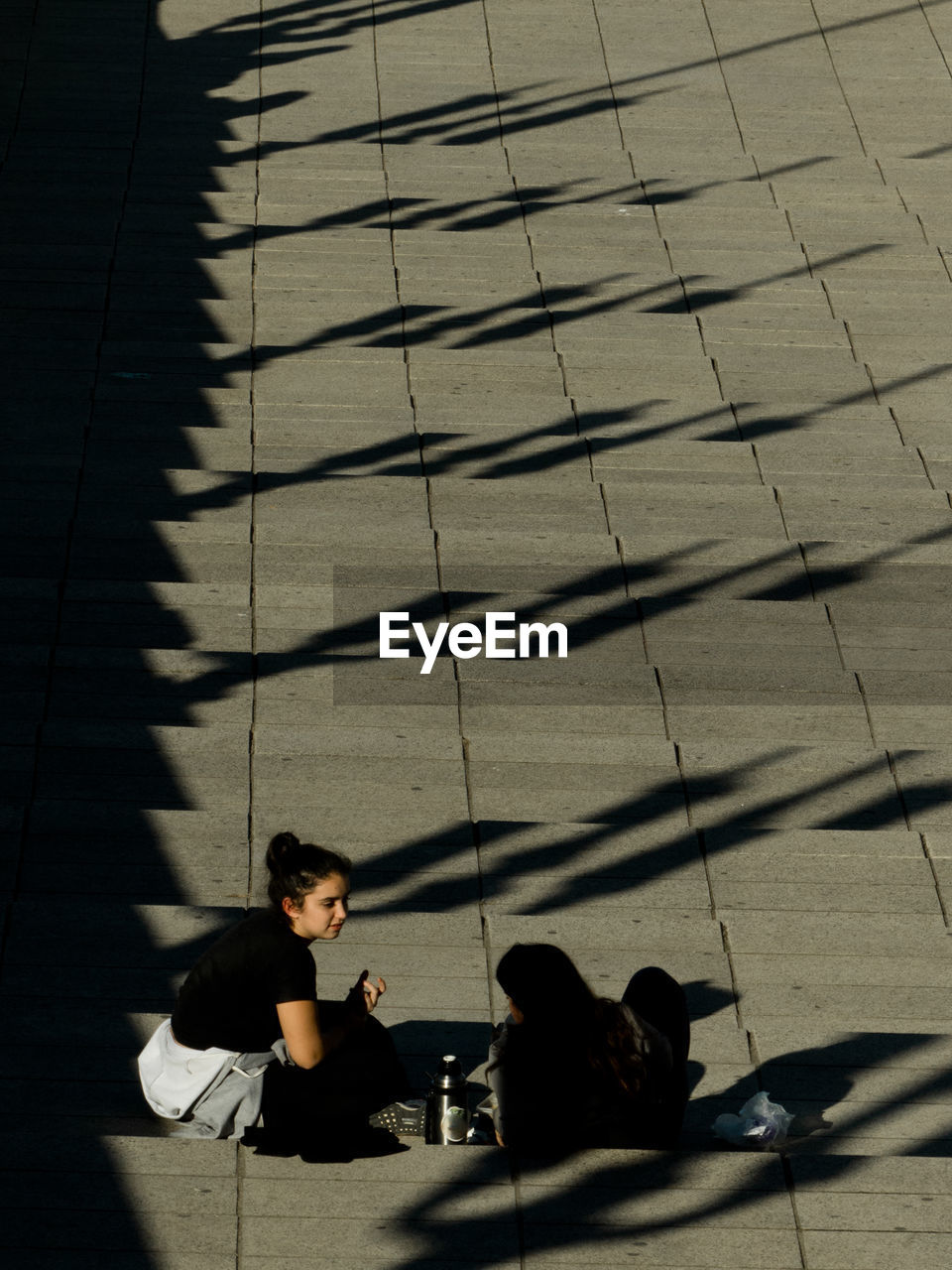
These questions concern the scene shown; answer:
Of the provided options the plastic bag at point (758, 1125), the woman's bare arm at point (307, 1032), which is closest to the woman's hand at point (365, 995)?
the woman's bare arm at point (307, 1032)

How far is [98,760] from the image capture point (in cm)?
750

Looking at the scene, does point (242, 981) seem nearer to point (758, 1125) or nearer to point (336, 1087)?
point (336, 1087)

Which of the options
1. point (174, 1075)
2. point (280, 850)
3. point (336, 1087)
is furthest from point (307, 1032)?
point (280, 850)

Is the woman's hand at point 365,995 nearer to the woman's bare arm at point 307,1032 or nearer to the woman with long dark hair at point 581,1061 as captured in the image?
the woman's bare arm at point 307,1032

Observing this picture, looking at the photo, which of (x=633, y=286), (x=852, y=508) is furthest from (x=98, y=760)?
(x=633, y=286)

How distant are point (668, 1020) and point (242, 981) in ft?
4.17

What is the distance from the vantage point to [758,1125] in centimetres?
545

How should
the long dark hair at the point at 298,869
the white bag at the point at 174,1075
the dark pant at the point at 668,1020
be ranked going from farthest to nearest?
the dark pant at the point at 668,1020 → the white bag at the point at 174,1075 → the long dark hair at the point at 298,869

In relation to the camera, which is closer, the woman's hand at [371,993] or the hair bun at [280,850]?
A: the hair bun at [280,850]

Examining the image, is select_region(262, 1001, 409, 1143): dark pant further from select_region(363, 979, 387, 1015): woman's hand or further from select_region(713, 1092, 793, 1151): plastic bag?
select_region(713, 1092, 793, 1151): plastic bag

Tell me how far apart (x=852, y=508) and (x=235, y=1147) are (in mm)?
6637

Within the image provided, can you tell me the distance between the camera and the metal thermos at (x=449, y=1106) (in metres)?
5.53

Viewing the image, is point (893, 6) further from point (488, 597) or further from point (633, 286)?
point (488, 597)

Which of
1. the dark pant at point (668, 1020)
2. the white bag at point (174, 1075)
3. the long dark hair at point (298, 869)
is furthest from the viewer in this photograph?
the dark pant at point (668, 1020)
